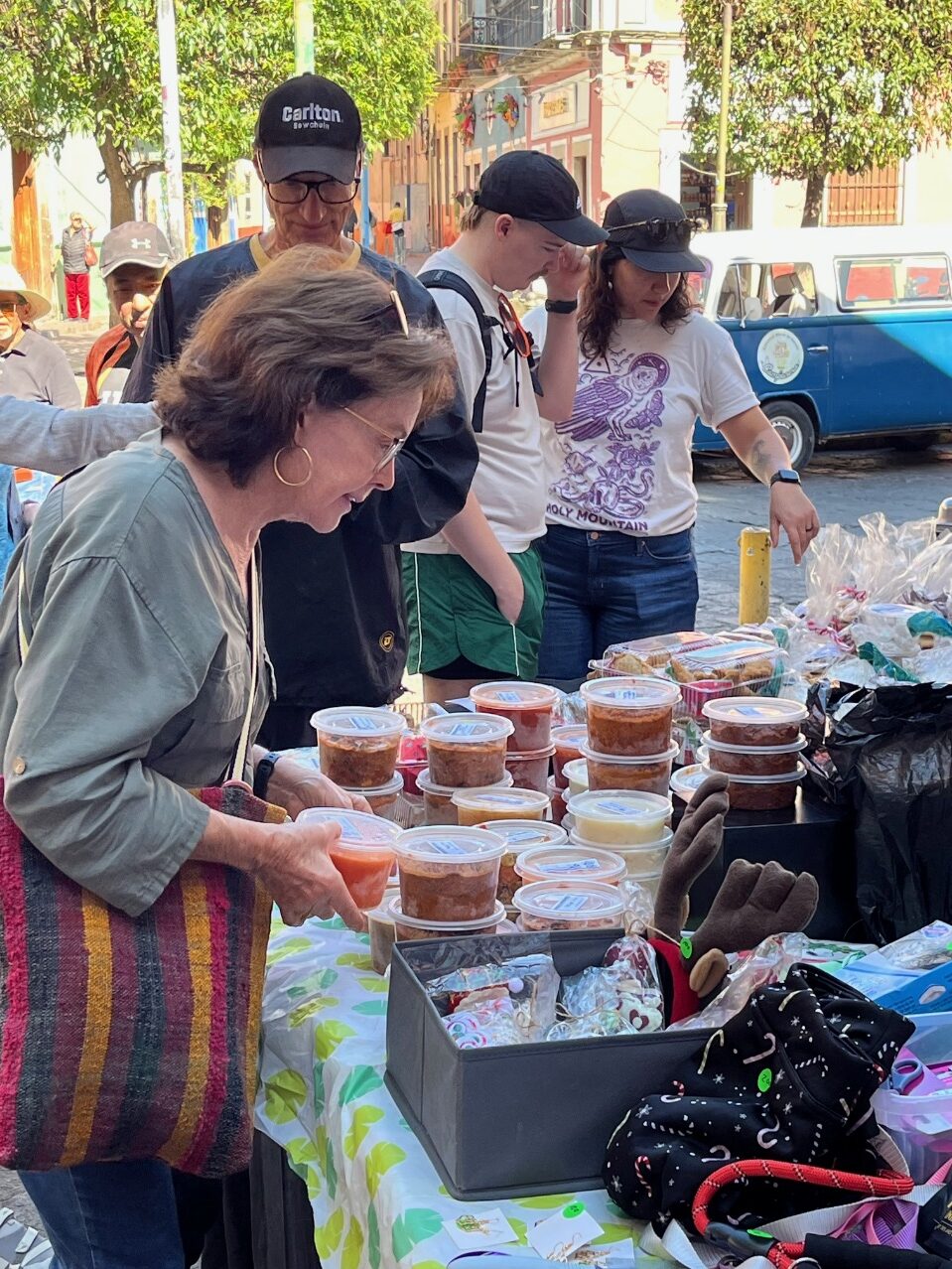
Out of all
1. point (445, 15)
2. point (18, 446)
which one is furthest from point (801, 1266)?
point (445, 15)

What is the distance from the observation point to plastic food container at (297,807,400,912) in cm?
200

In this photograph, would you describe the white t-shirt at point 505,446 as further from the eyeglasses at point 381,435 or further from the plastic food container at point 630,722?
the eyeglasses at point 381,435

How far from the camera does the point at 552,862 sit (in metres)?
2.06

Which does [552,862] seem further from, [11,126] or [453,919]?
[11,126]

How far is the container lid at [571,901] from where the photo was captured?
6.18 ft

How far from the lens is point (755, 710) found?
2525 millimetres

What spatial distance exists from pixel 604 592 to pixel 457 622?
1.89 feet

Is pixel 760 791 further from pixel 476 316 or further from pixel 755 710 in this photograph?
pixel 476 316

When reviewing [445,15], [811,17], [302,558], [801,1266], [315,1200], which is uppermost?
[445,15]

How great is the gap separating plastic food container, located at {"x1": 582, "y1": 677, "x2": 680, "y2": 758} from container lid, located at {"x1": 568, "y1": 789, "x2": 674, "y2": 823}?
11 centimetres

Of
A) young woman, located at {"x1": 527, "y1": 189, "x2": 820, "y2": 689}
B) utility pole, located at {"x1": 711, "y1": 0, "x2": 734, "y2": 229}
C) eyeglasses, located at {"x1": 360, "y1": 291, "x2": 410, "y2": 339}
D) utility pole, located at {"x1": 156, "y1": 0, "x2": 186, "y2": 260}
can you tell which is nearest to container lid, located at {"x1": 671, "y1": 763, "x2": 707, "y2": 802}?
eyeglasses, located at {"x1": 360, "y1": 291, "x2": 410, "y2": 339}

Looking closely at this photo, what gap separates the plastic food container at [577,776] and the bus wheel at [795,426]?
418 inches

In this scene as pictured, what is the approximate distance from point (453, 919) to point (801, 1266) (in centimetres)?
73

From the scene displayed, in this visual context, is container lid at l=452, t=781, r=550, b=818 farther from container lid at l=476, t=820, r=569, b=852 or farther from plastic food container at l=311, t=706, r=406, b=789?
plastic food container at l=311, t=706, r=406, b=789
